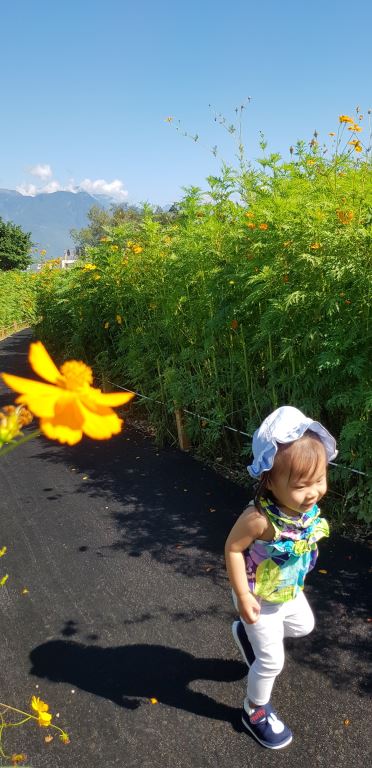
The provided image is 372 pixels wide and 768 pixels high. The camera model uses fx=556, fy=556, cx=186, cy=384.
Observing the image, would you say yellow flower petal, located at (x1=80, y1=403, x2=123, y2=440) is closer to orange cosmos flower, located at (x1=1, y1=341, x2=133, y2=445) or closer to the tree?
orange cosmos flower, located at (x1=1, y1=341, x2=133, y2=445)

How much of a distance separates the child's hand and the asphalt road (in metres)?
0.53

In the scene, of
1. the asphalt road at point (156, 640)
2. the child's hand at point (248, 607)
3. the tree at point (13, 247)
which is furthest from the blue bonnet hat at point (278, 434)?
the tree at point (13, 247)

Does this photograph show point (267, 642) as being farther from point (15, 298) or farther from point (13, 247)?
point (13, 247)

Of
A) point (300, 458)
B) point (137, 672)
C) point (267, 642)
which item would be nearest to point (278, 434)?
point (300, 458)

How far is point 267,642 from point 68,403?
1.49 meters

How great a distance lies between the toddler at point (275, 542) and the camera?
5.04 feet

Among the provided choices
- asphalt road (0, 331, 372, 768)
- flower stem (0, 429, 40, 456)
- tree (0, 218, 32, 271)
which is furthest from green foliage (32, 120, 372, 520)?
tree (0, 218, 32, 271)

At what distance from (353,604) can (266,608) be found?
3.12ft

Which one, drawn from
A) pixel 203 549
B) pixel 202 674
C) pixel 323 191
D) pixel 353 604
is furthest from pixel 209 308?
pixel 202 674

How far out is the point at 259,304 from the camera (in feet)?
10.4

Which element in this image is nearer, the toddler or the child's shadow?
the toddler

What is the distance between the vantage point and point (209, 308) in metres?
3.89

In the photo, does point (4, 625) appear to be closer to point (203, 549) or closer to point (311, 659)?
point (203, 549)

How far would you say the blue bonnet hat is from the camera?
1520 mm
